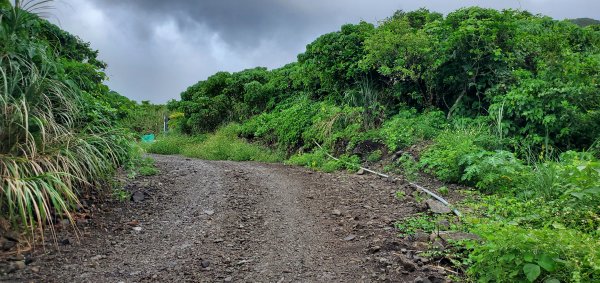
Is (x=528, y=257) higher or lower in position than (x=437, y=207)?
higher

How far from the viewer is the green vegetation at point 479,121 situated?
3895mm

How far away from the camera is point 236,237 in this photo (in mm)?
4508

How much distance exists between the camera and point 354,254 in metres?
3.99

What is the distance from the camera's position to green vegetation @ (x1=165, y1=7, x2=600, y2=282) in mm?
3895

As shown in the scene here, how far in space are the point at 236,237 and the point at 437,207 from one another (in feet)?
7.99

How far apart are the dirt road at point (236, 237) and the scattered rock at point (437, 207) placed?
0.21 meters

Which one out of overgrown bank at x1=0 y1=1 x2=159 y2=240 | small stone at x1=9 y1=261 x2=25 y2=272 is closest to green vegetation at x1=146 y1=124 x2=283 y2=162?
overgrown bank at x1=0 y1=1 x2=159 y2=240

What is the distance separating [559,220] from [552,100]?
14.3 feet

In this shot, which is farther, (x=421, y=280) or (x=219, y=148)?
(x=219, y=148)

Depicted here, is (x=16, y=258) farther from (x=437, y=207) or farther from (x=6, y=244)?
(x=437, y=207)

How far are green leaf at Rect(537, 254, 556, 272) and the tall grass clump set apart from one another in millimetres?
3732

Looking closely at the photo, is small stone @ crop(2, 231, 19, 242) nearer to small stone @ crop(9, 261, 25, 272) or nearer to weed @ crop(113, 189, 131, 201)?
small stone @ crop(9, 261, 25, 272)

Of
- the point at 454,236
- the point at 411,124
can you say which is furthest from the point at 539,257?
the point at 411,124

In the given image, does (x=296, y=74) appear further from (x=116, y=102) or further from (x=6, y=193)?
(x=6, y=193)
